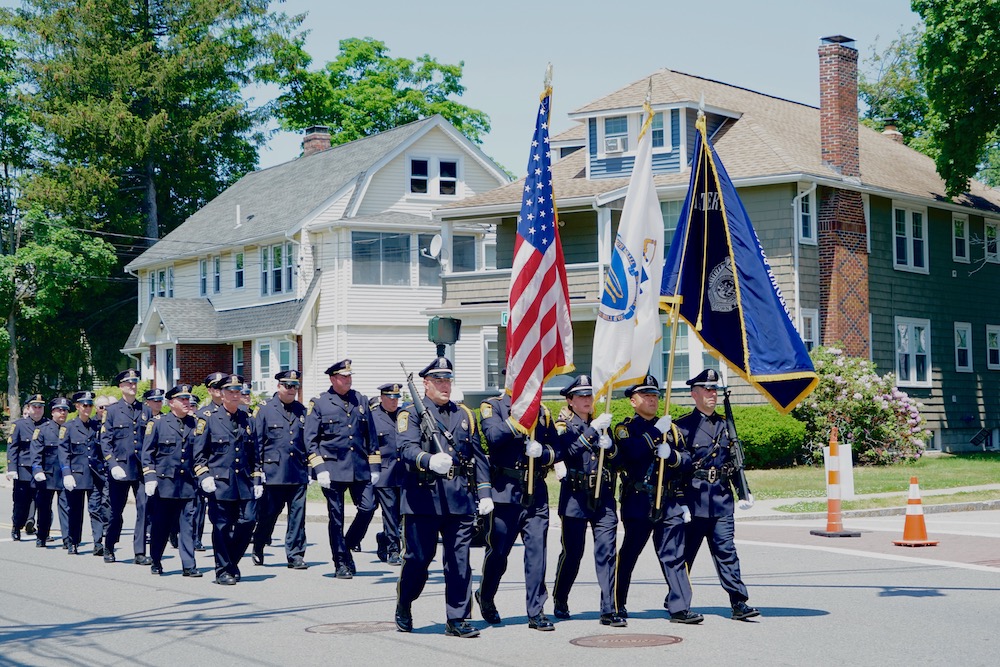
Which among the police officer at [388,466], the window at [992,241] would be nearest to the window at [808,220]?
the window at [992,241]

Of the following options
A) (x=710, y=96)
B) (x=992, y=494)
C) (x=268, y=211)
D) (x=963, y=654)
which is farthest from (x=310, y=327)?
(x=963, y=654)

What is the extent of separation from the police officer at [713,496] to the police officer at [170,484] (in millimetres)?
6168

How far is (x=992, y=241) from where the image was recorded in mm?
39781

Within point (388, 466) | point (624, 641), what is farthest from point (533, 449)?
point (388, 466)

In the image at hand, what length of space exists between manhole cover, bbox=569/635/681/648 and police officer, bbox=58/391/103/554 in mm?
9476

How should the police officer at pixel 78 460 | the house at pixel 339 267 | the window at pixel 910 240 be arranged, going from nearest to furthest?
the police officer at pixel 78 460 < the window at pixel 910 240 < the house at pixel 339 267

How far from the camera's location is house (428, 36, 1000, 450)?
32.7 metres

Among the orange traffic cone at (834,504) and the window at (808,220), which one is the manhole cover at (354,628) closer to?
the orange traffic cone at (834,504)

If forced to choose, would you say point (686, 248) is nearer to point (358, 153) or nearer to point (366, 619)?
point (366, 619)

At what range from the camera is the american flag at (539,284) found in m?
11.1

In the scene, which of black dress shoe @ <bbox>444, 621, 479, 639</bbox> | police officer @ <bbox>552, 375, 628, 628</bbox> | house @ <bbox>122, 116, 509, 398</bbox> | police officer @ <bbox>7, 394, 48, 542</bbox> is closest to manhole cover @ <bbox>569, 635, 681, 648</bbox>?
police officer @ <bbox>552, 375, 628, 628</bbox>

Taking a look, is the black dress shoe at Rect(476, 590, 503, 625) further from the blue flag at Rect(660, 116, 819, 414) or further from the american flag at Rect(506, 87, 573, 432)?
the blue flag at Rect(660, 116, 819, 414)

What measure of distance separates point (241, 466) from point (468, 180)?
31.2 metres

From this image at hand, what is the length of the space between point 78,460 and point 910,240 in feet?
82.5
